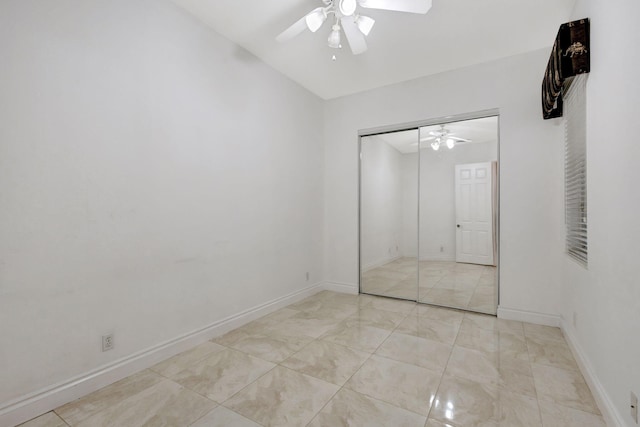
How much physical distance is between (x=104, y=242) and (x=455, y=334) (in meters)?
3.11

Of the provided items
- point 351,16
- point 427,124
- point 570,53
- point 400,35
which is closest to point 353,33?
point 351,16

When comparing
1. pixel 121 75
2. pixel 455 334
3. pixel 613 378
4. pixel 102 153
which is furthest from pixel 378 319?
pixel 121 75

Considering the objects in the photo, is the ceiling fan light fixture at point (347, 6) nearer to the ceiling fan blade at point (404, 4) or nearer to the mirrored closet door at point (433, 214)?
the ceiling fan blade at point (404, 4)

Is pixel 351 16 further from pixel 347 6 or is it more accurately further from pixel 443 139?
pixel 443 139

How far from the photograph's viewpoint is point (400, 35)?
2.78m

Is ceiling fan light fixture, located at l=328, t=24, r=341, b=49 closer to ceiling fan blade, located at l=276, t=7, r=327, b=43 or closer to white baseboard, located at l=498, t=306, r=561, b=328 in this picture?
ceiling fan blade, located at l=276, t=7, r=327, b=43

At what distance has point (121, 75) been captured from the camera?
2082mm

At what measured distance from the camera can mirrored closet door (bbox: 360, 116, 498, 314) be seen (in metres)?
3.41

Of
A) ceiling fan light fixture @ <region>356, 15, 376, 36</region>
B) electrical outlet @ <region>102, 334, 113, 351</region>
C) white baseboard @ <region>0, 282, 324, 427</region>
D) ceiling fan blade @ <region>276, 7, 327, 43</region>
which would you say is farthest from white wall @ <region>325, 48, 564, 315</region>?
electrical outlet @ <region>102, 334, 113, 351</region>

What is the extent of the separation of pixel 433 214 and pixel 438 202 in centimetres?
17

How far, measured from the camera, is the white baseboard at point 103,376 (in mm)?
1615

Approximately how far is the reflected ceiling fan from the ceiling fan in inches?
64.5

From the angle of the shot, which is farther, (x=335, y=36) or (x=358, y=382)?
(x=335, y=36)

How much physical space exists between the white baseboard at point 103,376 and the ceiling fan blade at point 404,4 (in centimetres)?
300
